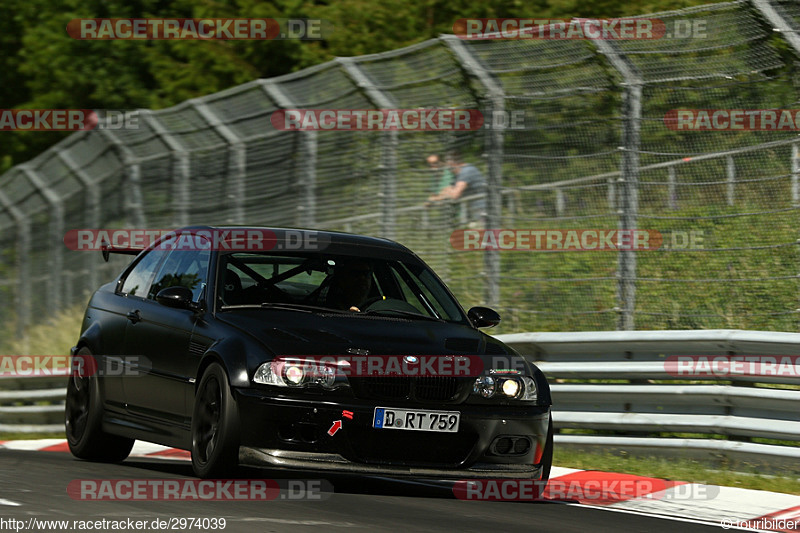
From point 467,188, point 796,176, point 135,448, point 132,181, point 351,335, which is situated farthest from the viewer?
point 132,181

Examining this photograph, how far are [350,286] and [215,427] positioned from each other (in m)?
1.51

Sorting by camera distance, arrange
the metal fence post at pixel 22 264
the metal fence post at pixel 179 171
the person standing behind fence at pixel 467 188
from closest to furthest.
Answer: the person standing behind fence at pixel 467 188 < the metal fence post at pixel 179 171 < the metal fence post at pixel 22 264

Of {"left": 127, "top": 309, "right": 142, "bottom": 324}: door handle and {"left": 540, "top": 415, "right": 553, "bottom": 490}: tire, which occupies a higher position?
{"left": 127, "top": 309, "right": 142, "bottom": 324}: door handle

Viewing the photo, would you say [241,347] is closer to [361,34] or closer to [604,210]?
[604,210]

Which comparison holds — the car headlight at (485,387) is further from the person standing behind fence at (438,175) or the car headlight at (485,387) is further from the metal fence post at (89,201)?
the metal fence post at (89,201)

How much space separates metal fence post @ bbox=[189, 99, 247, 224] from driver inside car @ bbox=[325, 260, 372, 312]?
24.4 ft

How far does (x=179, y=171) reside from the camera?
57.5ft

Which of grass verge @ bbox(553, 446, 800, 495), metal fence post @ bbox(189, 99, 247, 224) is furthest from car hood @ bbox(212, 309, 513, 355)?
metal fence post @ bbox(189, 99, 247, 224)

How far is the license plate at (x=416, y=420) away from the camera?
7.54 meters

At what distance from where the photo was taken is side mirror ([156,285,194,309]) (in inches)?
333
